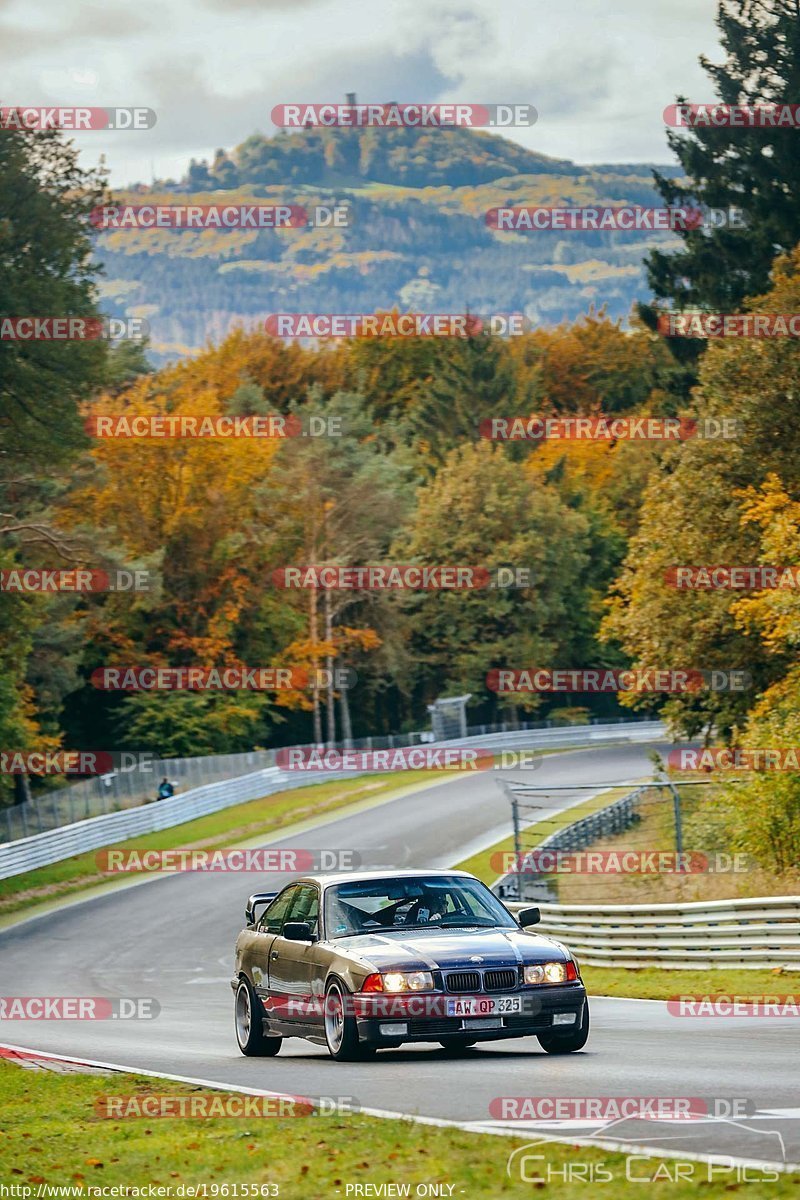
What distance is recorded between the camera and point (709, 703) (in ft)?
128

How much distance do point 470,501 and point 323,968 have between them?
7151 cm

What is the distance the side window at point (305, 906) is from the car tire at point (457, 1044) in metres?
1.41

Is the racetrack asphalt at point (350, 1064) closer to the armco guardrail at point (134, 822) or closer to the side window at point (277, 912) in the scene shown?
the side window at point (277, 912)

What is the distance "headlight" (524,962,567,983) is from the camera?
39.6 ft

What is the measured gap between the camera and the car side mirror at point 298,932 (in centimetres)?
1309

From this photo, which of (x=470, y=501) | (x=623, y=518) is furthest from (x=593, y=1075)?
(x=623, y=518)

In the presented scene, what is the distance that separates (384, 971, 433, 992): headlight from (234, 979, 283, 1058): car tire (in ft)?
8.39
